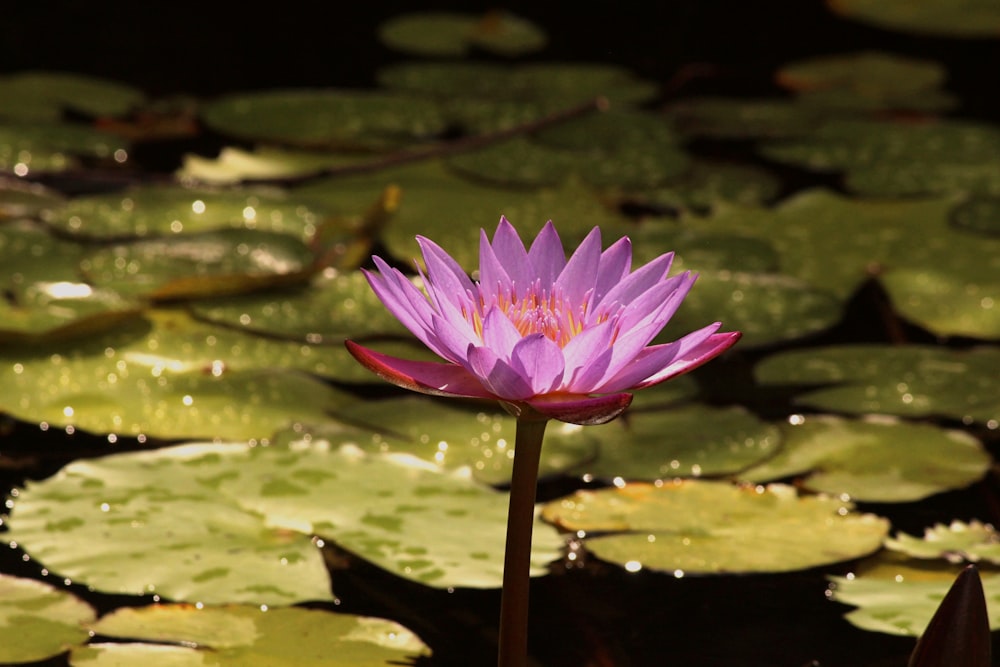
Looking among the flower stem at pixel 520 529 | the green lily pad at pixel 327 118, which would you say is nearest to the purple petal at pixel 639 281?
the flower stem at pixel 520 529

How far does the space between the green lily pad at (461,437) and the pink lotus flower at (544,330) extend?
1.91ft

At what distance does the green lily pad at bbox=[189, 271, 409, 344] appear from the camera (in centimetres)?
196

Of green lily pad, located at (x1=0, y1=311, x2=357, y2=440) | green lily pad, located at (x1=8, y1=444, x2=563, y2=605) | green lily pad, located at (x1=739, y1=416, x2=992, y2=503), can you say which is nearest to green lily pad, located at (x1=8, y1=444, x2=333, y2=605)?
Answer: green lily pad, located at (x1=8, y1=444, x2=563, y2=605)

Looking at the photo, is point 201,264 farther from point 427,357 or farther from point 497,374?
point 497,374

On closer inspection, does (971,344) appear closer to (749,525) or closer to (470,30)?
(749,525)

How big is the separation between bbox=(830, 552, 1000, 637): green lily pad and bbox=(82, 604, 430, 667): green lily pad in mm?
430

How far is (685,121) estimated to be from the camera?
10.7ft

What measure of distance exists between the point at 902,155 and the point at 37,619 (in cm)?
228

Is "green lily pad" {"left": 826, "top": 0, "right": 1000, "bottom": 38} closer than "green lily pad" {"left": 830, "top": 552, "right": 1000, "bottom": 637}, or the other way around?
"green lily pad" {"left": 830, "top": 552, "right": 1000, "bottom": 637}

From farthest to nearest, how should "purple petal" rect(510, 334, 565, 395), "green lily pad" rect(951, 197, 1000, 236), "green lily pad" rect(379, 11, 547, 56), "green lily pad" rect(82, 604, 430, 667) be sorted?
"green lily pad" rect(379, 11, 547, 56)
"green lily pad" rect(951, 197, 1000, 236)
"green lily pad" rect(82, 604, 430, 667)
"purple petal" rect(510, 334, 565, 395)

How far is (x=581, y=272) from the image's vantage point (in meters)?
1.01

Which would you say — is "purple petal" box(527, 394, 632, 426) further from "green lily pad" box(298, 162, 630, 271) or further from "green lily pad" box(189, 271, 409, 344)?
"green lily pad" box(298, 162, 630, 271)

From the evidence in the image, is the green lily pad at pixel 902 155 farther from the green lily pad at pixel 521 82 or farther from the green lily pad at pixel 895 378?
the green lily pad at pixel 895 378

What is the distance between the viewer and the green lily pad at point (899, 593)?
1.27 meters
